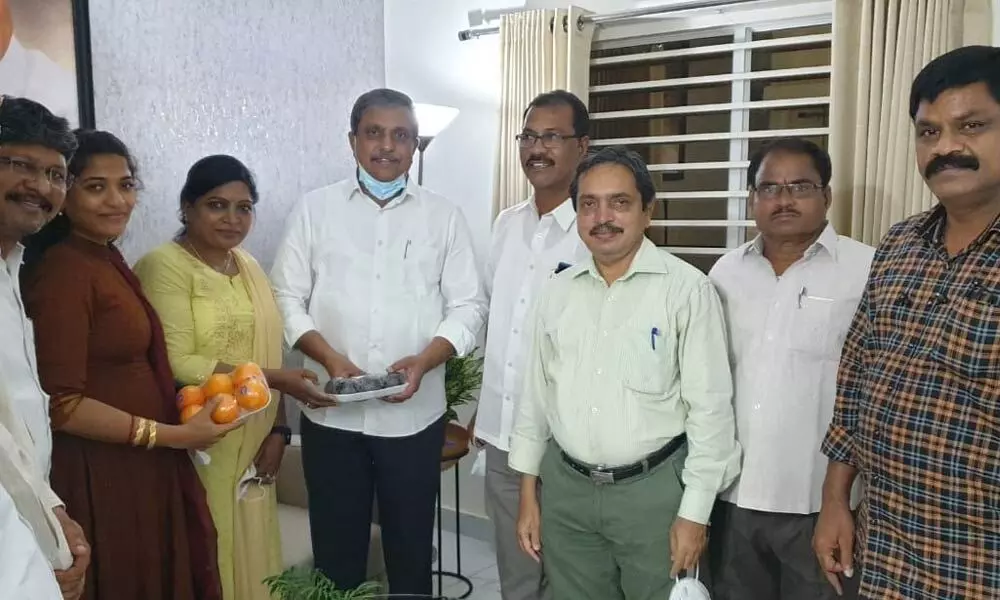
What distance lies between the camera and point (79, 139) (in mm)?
1822

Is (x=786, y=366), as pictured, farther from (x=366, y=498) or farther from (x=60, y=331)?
(x=60, y=331)

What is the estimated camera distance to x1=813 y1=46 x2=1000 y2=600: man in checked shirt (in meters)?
1.31

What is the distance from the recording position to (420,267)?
2.29 metres

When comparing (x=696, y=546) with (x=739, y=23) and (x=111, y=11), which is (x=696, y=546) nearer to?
(x=739, y=23)

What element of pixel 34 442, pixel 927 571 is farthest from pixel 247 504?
pixel 927 571

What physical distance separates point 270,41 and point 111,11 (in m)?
0.79

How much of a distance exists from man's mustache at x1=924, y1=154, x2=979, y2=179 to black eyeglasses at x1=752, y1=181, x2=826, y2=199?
1.52ft

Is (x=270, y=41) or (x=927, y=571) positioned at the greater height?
(x=270, y=41)

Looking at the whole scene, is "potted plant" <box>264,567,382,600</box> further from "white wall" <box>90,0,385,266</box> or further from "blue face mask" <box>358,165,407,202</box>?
"white wall" <box>90,0,385,266</box>

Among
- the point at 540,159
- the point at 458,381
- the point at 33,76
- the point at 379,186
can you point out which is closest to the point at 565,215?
the point at 540,159

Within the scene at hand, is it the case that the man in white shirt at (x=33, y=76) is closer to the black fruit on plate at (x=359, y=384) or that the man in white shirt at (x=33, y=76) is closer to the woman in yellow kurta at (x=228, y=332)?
the woman in yellow kurta at (x=228, y=332)

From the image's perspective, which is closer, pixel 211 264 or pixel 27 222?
pixel 27 222

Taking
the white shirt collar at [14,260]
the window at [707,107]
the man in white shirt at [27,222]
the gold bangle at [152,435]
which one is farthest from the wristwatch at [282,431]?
the window at [707,107]

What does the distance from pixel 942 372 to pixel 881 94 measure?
1.72m
